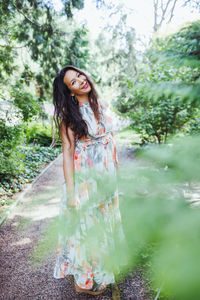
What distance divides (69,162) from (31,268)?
1.74m

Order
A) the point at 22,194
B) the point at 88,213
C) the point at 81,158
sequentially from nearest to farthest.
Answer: the point at 88,213 → the point at 81,158 → the point at 22,194

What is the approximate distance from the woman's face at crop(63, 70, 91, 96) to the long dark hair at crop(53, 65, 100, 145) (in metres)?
0.04

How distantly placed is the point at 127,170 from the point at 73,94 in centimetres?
125

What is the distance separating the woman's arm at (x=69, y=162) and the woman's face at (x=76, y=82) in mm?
323

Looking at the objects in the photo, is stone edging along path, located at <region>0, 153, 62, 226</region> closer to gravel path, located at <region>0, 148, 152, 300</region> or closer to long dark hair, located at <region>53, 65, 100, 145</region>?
gravel path, located at <region>0, 148, 152, 300</region>

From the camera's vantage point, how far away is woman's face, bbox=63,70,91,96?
1933mm

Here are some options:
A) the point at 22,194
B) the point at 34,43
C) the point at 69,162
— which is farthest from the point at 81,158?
the point at 34,43

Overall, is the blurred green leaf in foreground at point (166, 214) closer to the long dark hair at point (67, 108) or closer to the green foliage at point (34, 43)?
the long dark hair at point (67, 108)

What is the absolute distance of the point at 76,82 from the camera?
194 cm

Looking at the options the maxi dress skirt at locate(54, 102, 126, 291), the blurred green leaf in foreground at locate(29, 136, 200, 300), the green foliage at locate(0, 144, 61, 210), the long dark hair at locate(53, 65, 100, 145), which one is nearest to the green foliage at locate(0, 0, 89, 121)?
the green foliage at locate(0, 144, 61, 210)

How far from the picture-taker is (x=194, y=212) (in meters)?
0.68

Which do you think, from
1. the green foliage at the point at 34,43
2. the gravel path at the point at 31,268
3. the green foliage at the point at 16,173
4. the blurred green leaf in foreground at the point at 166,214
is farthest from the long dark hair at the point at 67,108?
the green foliage at the point at 34,43

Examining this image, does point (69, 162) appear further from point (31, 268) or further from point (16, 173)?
point (16, 173)

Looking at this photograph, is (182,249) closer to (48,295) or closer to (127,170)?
(127,170)
